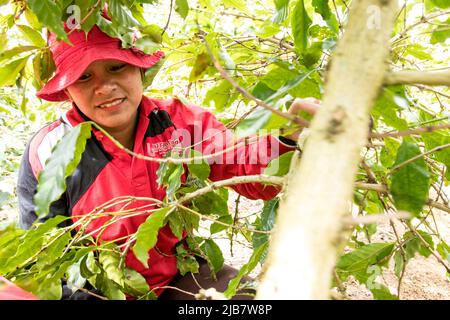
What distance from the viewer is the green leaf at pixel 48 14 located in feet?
2.35

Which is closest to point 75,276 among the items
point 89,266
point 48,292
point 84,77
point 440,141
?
point 89,266

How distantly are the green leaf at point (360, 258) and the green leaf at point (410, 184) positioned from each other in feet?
1.16

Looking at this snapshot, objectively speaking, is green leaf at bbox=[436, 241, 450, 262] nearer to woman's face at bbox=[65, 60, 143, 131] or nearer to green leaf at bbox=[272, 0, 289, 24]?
green leaf at bbox=[272, 0, 289, 24]

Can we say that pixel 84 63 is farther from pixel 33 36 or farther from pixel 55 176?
pixel 55 176

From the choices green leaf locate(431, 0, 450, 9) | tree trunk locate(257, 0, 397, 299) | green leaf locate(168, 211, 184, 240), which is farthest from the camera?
green leaf locate(168, 211, 184, 240)

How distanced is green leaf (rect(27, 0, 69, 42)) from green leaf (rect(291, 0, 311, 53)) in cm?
50

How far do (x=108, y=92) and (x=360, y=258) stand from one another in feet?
2.82

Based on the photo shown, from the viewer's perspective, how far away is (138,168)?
1254 mm

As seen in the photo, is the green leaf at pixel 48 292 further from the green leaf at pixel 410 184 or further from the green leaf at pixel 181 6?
the green leaf at pixel 181 6

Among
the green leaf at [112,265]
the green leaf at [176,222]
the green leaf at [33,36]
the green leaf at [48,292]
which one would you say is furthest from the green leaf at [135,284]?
the green leaf at [33,36]

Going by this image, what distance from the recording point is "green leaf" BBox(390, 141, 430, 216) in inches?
20.3

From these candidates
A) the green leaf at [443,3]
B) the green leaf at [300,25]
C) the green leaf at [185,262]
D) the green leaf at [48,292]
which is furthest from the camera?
the green leaf at [185,262]

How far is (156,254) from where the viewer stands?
132 cm

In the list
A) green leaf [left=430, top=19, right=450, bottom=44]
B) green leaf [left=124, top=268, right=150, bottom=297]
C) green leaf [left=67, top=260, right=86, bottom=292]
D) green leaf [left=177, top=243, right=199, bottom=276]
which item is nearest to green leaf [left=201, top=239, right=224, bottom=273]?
green leaf [left=177, top=243, right=199, bottom=276]
